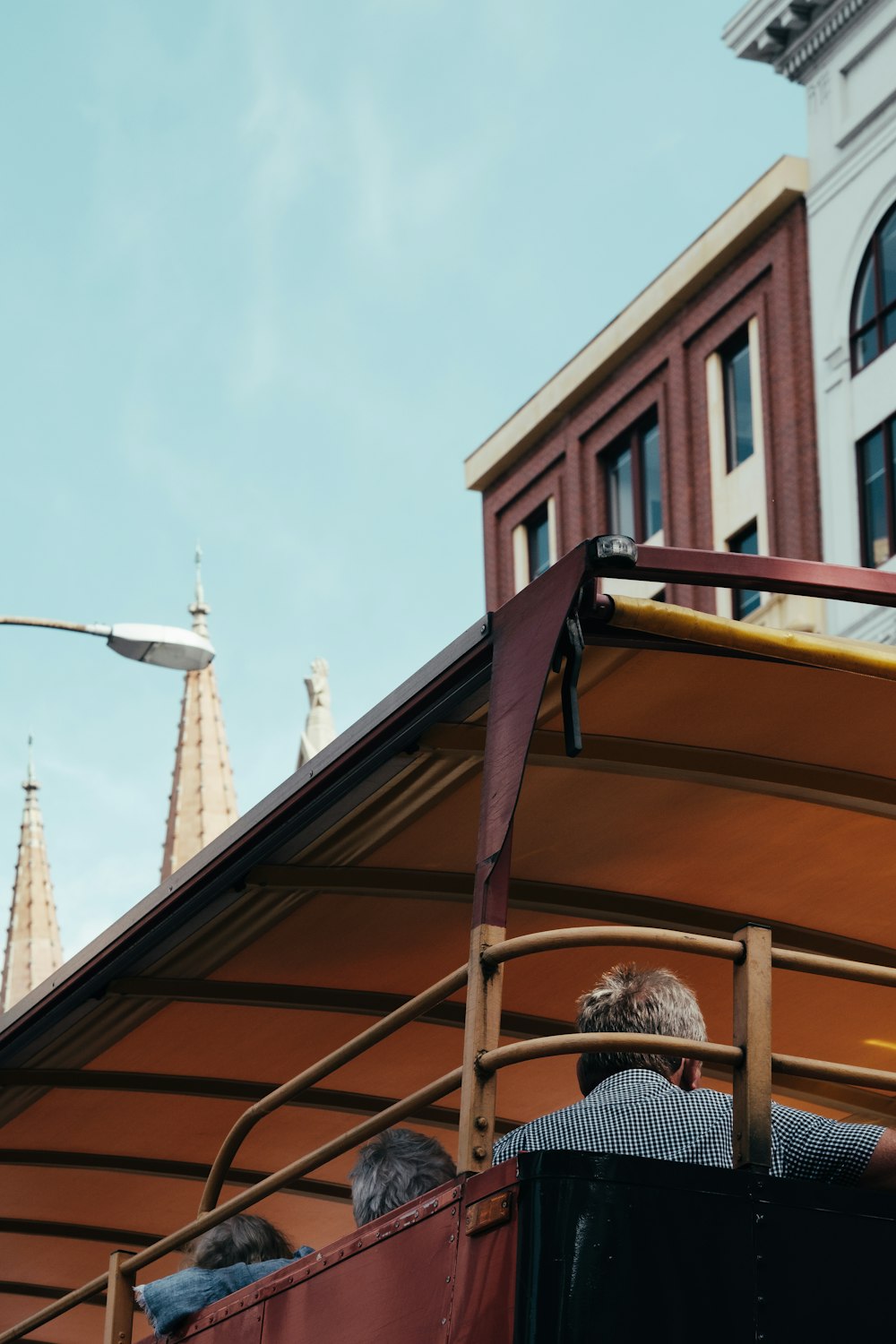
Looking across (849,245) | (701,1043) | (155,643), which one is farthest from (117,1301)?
(849,245)

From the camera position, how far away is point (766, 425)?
114 ft

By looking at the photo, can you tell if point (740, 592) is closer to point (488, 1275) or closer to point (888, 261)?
point (888, 261)

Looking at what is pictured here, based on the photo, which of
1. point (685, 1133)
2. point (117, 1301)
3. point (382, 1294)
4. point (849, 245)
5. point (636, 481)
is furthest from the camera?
point (636, 481)

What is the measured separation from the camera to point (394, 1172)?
622 centimetres

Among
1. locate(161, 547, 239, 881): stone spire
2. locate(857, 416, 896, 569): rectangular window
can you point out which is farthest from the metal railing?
locate(161, 547, 239, 881): stone spire

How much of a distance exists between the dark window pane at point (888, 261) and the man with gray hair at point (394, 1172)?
2783 cm

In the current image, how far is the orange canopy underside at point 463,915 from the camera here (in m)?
6.34

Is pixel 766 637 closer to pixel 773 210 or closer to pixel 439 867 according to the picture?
pixel 439 867

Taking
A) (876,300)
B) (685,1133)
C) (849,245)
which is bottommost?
(685,1133)

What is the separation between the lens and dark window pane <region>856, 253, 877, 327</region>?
32.9 metres

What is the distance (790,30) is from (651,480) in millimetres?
8522

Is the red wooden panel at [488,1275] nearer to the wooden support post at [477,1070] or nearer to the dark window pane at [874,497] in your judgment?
the wooden support post at [477,1070]

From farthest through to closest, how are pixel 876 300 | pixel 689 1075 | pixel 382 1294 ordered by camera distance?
pixel 876 300 → pixel 689 1075 → pixel 382 1294

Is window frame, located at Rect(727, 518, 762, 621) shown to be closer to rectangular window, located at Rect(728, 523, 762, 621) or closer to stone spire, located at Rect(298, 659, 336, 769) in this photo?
rectangular window, located at Rect(728, 523, 762, 621)
